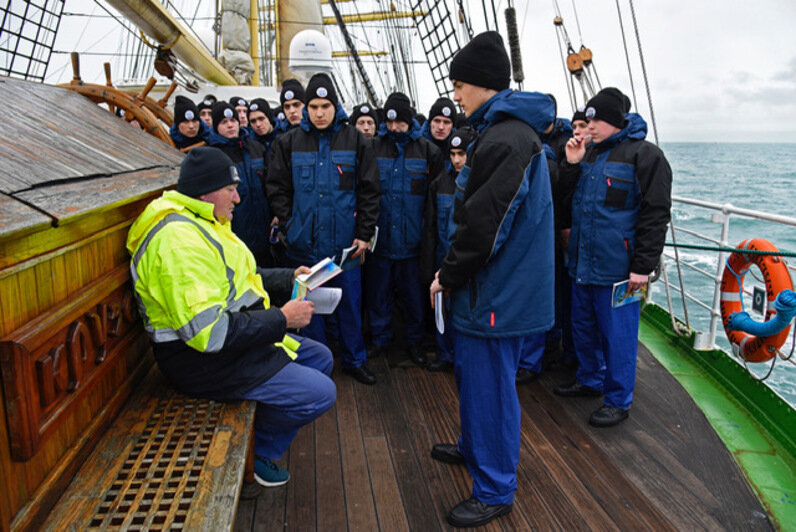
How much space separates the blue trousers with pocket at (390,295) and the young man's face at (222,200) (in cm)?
185

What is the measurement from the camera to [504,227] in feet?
6.65

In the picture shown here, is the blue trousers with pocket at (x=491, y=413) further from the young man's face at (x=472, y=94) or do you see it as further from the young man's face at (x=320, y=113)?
the young man's face at (x=320, y=113)

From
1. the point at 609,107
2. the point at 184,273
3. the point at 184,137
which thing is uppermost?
the point at 184,137

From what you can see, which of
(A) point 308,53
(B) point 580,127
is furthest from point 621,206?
(A) point 308,53

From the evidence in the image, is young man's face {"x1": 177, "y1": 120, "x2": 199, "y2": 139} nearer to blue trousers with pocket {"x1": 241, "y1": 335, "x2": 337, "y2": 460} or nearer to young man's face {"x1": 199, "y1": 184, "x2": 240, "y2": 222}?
young man's face {"x1": 199, "y1": 184, "x2": 240, "y2": 222}

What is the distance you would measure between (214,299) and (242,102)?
4.11 meters

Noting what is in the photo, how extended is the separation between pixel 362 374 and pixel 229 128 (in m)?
2.06

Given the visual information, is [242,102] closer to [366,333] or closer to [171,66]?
[366,333]

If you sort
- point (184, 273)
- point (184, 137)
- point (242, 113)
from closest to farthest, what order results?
point (184, 273) < point (184, 137) < point (242, 113)

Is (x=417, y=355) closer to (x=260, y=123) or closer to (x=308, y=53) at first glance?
(x=260, y=123)

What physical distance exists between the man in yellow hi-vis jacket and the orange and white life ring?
254cm

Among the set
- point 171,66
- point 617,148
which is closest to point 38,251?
point 617,148

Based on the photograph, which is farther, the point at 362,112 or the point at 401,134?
the point at 362,112

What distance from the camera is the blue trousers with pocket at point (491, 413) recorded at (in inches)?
87.4
